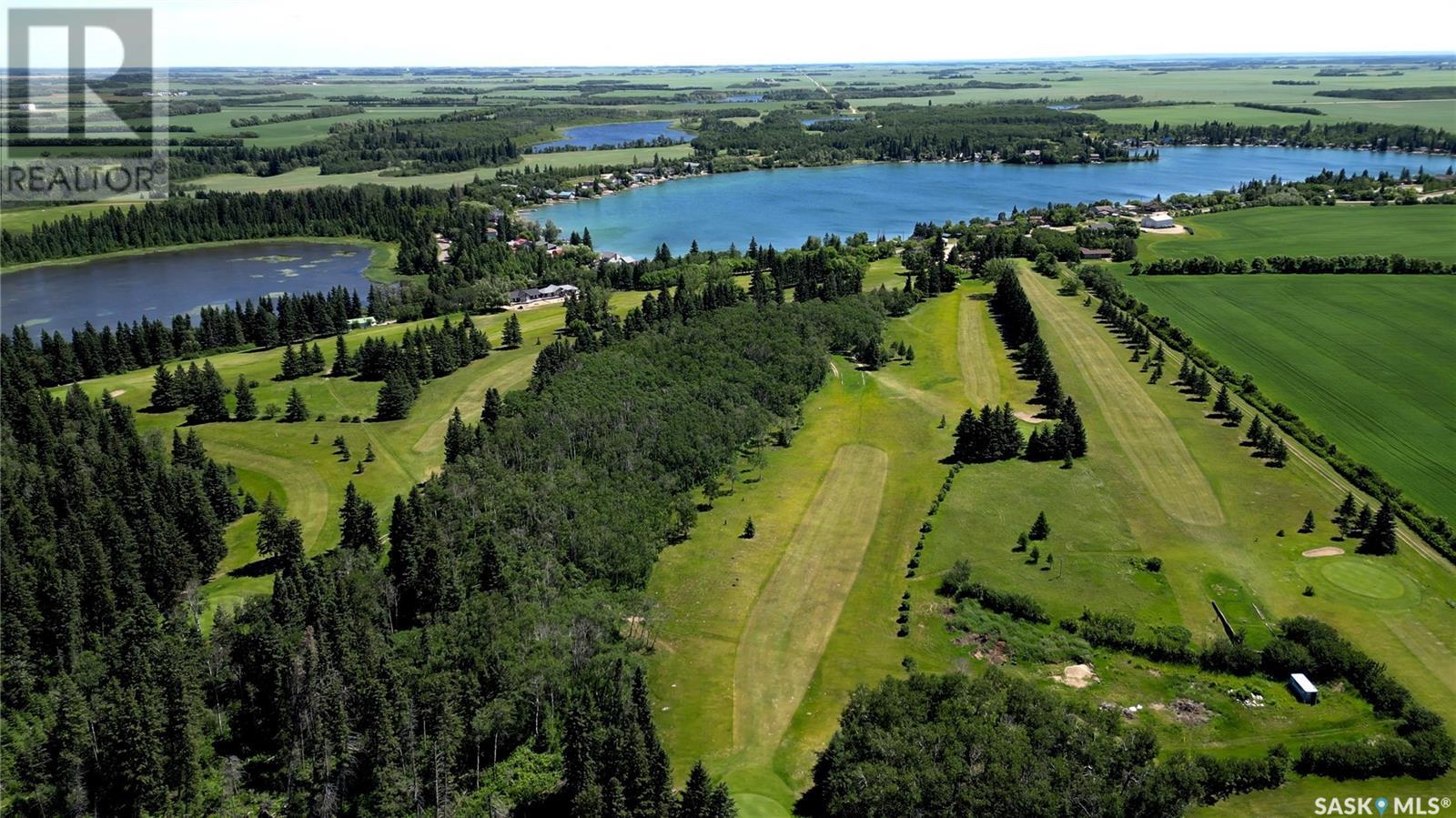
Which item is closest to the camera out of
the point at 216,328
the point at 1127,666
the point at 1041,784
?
the point at 1041,784

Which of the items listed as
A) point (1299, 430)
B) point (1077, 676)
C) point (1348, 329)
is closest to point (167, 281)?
point (1077, 676)

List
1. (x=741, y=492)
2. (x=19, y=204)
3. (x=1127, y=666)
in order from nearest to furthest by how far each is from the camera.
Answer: (x=1127, y=666) < (x=741, y=492) < (x=19, y=204)

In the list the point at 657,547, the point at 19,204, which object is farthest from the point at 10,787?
the point at 19,204

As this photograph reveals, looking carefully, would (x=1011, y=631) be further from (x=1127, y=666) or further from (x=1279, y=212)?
(x=1279, y=212)

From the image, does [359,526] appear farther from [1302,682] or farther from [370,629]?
[1302,682]

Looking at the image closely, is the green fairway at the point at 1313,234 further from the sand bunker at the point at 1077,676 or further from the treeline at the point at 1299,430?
the sand bunker at the point at 1077,676

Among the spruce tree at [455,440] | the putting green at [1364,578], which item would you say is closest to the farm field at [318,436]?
the spruce tree at [455,440]
